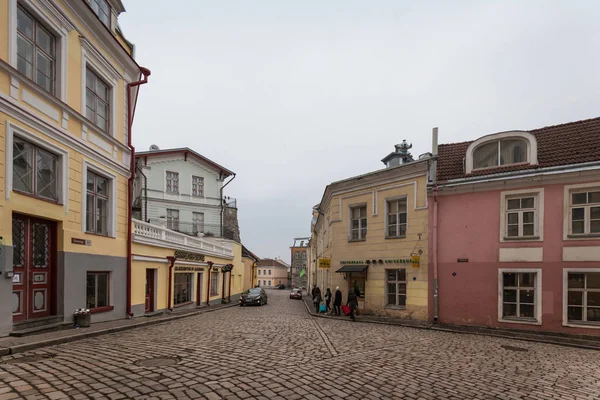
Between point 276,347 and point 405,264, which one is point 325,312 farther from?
point 276,347

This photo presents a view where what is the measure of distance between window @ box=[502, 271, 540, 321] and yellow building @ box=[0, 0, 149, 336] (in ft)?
48.0

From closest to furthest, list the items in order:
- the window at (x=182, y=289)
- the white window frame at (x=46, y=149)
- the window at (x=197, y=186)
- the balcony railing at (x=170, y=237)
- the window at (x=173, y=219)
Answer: the white window frame at (x=46, y=149) → the balcony railing at (x=170, y=237) → the window at (x=182, y=289) → the window at (x=173, y=219) → the window at (x=197, y=186)

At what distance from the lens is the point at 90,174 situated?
1291 centimetres

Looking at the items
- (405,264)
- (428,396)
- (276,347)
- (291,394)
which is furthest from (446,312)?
(291,394)

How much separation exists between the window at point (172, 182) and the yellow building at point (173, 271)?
6891mm

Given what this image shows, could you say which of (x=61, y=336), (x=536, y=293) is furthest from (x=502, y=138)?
(x=61, y=336)

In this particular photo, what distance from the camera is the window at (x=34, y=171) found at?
378 inches

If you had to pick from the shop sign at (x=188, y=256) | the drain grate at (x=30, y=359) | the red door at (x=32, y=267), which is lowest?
the drain grate at (x=30, y=359)

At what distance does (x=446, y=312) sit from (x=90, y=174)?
48.1 feet

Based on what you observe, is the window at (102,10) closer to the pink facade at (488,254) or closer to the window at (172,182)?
the pink facade at (488,254)

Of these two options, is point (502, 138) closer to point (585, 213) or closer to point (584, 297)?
point (585, 213)

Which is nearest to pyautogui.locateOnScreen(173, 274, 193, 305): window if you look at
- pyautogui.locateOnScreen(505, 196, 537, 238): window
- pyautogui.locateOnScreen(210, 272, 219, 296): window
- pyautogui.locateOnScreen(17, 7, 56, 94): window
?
pyautogui.locateOnScreen(210, 272, 219, 296): window

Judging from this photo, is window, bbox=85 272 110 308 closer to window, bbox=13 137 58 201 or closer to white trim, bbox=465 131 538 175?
window, bbox=13 137 58 201

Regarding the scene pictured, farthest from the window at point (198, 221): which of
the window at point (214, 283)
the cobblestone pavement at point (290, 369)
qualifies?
the cobblestone pavement at point (290, 369)
